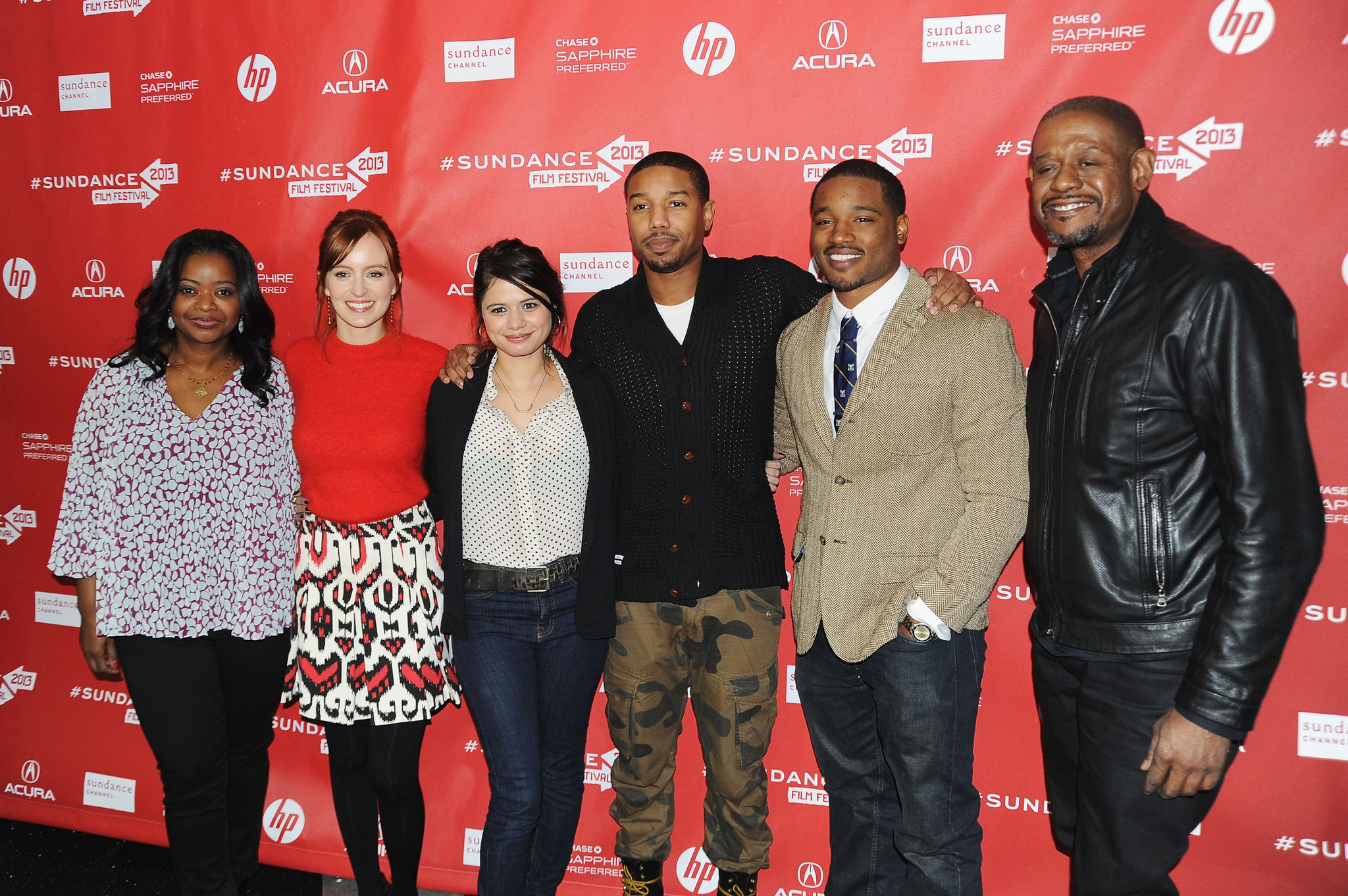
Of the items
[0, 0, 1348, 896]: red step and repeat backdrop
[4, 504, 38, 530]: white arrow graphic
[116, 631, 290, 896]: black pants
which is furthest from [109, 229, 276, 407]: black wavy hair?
[4, 504, 38, 530]: white arrow graphic

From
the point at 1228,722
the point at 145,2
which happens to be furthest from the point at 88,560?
the point at 1228,722

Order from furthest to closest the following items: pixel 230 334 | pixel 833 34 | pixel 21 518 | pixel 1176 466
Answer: pixel 21 518
pixel 833 34
pixel 230 334
pixel 1176 466

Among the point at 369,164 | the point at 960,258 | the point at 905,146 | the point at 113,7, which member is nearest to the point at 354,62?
the point at 369,164

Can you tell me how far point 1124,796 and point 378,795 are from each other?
1.94 meters

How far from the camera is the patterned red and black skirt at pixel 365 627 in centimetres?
228

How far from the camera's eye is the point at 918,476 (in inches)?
80.1

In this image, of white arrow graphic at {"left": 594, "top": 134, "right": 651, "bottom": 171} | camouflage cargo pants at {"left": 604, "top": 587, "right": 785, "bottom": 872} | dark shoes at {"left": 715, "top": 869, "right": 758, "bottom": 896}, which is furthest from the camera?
white arrow graphic at {"left": 594, "top": 134, "right": 651, "bottom": 171}

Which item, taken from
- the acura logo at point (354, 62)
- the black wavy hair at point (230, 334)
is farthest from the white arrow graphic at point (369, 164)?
the black wavy hair at point (230, 334)

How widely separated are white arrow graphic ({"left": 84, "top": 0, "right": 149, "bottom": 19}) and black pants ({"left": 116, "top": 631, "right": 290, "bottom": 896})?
231 centimetres

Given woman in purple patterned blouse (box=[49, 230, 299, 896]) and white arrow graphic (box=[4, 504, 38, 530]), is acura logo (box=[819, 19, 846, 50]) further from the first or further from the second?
white arrow graphic (box=[4, 504, 38, 530])

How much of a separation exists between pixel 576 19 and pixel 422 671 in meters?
2.12

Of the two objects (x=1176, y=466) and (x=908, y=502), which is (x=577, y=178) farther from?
(x=1176, y=466)

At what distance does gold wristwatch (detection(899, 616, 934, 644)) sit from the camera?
6.46 feet

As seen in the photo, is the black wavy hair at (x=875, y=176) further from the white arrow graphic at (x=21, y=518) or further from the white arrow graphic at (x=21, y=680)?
the white arrow graphic at (x=21, y=680)
